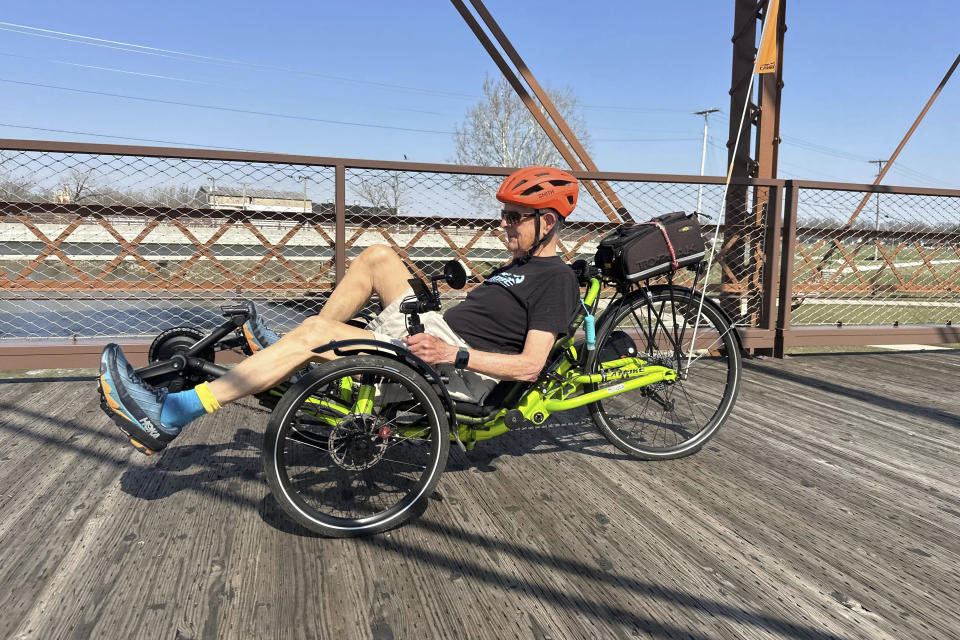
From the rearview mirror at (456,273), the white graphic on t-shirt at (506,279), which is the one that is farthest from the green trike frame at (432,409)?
the rearview mirror at (456,273)

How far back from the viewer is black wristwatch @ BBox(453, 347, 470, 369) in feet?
6.70

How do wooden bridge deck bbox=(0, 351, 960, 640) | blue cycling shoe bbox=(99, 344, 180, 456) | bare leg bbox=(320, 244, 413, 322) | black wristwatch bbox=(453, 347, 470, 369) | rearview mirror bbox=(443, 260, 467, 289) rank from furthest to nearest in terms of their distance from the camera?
1. bare leg bbox=(320, 244, 413, 322)
2. rearview mirror bbox=(443, 260, 467, 289)
3. black wristwatch bbox=(453, 347, 470, 369)
4. blue cycling shoe bbox=(99, 344, 180, 456)
5. wooden bridge deck bbox=(0, 351, 960, 640)

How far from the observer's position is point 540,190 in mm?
2291

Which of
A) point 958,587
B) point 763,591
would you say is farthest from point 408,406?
point 958,587

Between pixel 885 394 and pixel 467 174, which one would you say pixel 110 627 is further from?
pixel 885 394

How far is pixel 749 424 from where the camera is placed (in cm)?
325

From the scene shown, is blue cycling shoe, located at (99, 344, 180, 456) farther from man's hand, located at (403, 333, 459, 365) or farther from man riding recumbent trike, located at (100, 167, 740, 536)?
man's hand, located at (403, 333, 459, 365)

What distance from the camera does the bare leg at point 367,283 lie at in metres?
2.56

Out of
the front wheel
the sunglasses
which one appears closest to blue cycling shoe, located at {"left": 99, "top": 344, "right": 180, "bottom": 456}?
the sunglasses

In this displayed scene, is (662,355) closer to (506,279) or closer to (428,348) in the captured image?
(506,279)

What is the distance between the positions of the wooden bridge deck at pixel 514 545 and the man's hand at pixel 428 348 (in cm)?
57

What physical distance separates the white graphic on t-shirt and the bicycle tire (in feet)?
1.78

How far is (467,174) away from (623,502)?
267 cm

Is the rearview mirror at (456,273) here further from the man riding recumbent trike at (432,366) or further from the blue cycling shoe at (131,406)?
the blue cycling shoe at (131,406)
